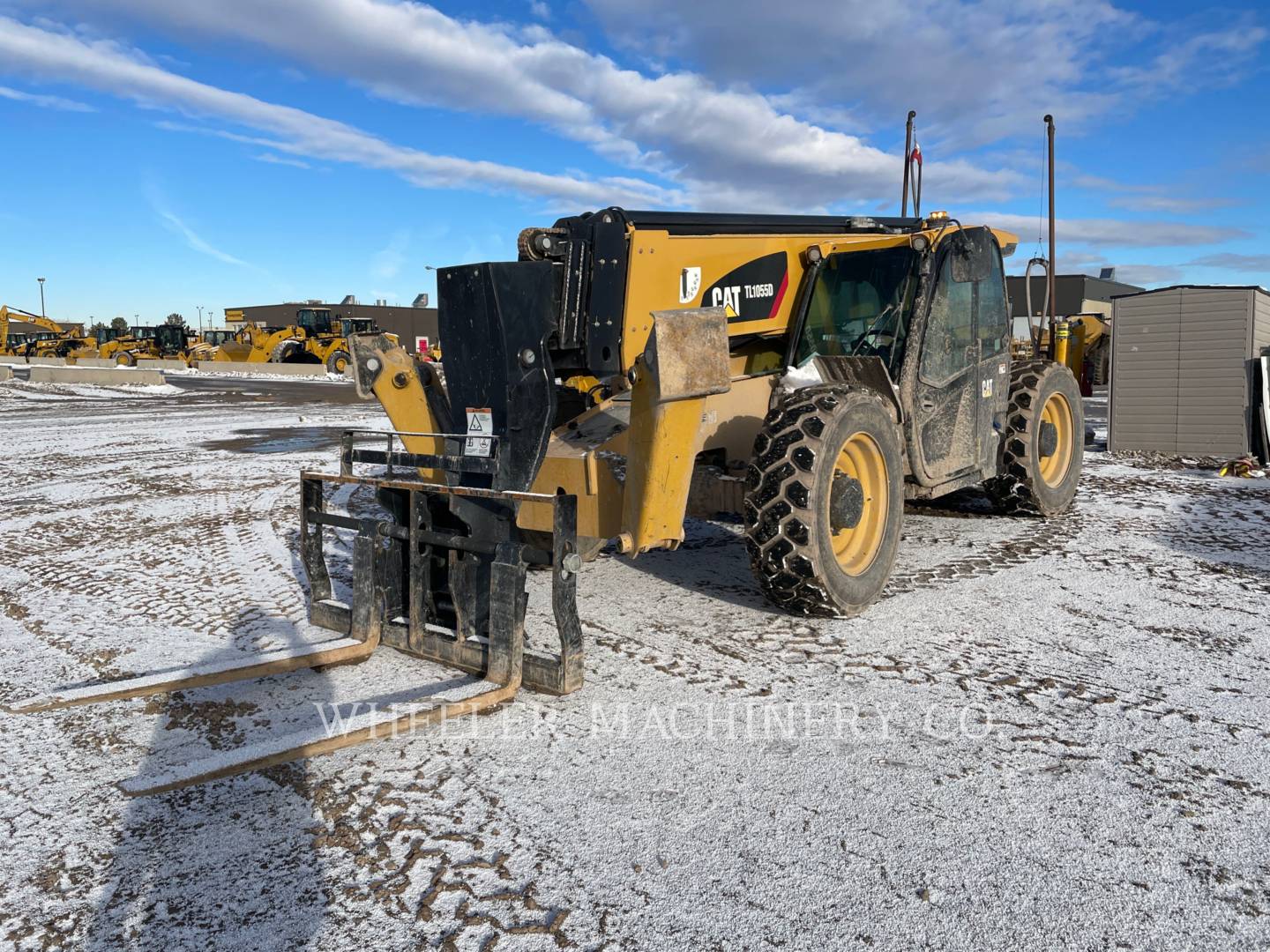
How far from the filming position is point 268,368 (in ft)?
135

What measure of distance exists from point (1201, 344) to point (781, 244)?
864 cm

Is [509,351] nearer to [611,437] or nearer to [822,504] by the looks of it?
[611,437]

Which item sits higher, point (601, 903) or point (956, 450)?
point (956, 450)

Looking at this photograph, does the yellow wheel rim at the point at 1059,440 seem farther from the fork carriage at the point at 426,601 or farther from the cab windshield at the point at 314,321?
the cab windshield at the point at 314,321

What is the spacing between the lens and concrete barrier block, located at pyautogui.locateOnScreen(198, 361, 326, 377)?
3969 cm

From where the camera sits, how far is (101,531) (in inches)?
288

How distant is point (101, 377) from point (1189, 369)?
3039 centimetres

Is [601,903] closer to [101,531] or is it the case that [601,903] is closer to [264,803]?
[264,803]

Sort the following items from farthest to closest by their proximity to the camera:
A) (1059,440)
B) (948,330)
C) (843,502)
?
1. (1059,440)
2. (948,330)
3. (843,502)

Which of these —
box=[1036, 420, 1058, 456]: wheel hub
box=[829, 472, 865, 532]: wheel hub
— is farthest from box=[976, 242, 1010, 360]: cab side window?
box=[829, 472, 865, 532]: wheel hub

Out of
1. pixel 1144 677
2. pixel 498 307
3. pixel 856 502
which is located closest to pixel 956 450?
pixel 856 502

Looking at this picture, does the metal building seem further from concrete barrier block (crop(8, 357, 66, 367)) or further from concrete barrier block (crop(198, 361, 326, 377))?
concrete barrier block (crop(8, 357, 66, 367))

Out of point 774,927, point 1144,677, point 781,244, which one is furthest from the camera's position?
point 781,244

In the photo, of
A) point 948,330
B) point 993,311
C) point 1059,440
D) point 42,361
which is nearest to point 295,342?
point 42,361
